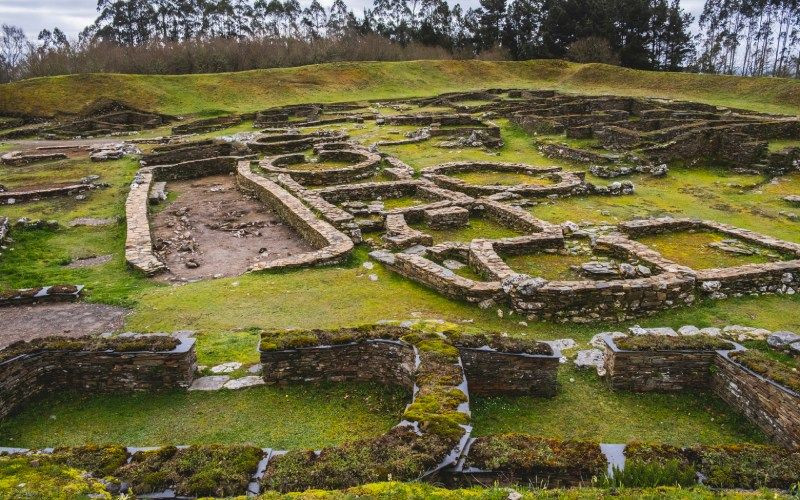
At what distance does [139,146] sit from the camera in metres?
29.2

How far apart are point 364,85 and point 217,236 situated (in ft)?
145

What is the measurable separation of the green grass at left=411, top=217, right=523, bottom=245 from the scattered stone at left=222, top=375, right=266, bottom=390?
6.93 m

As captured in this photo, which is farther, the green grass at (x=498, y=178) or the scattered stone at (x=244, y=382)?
the green grass at (x=498, y=178)

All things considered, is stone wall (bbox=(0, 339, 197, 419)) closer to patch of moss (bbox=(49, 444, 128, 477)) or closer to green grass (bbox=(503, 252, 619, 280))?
patch of moss (bbox=(49, 444, 128, 477))

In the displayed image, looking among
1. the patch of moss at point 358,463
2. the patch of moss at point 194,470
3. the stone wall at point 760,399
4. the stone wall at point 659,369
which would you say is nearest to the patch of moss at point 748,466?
the stone wall at point 760,399

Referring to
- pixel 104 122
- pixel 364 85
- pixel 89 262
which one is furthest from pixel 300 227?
pixel 364 85

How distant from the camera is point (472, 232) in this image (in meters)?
14.4

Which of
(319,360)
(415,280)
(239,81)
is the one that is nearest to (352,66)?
(239,81)

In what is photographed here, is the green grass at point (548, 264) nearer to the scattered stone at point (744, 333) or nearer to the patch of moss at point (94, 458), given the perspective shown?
the scattered stone at point (744, 333)

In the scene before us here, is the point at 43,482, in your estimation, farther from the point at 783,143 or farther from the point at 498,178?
the point at 783,143

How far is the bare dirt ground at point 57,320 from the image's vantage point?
9.16 meters

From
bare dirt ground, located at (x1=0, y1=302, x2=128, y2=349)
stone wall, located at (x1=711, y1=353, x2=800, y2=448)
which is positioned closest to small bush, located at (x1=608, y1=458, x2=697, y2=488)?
stone wall, located at (x1=711, y1=353, x2=800, y2=448)

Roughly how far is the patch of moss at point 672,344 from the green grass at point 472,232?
6.69 metres

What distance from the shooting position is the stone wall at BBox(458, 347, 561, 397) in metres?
7.16
